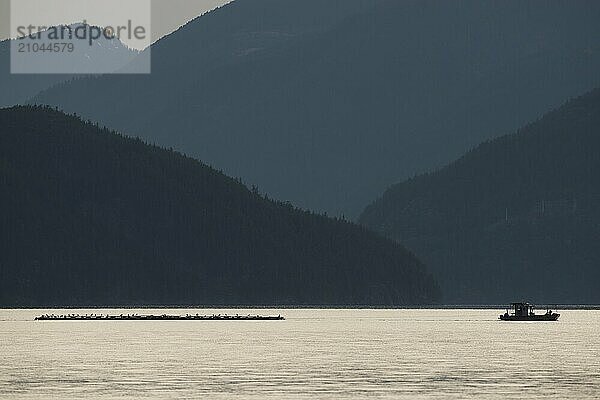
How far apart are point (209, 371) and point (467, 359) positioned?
33662mm

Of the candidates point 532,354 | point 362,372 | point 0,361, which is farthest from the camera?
point 532,354

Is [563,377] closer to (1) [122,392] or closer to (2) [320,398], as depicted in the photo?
(2) [320,398]

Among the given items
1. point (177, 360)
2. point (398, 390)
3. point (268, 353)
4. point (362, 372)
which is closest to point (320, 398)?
point (398, 390)

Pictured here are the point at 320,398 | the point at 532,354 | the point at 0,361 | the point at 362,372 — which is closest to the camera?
the point at 320,398

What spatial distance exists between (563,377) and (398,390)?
21.2 metres

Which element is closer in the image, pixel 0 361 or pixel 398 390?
pixel 398 390

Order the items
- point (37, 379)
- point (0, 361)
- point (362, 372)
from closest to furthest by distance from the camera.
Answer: point (37, 379), point (362, 372), point (0, 361)

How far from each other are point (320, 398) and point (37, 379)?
101 ft

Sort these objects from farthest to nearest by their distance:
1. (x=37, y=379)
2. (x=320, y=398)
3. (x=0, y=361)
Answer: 1. (x=0, y=361)
2. (x=37, y=379)
3. (x=320, y=398)

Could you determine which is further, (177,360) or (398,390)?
(177,360)

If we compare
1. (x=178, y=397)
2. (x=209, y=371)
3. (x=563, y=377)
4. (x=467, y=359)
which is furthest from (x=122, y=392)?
(x=467, y=359)

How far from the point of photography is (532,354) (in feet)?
599

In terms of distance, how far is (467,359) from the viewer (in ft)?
559

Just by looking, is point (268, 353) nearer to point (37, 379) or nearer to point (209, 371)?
point (209, 371)
